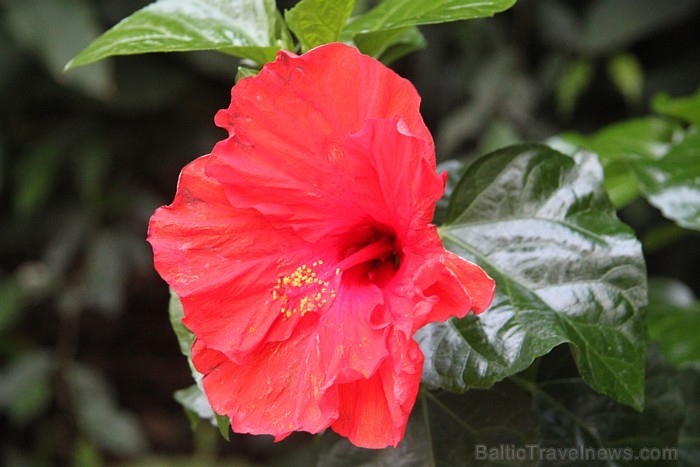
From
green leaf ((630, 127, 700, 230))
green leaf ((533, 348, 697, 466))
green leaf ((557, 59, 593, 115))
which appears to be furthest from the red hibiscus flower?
green leaf ((557, 59, 593, 115))

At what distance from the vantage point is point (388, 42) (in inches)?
26.7

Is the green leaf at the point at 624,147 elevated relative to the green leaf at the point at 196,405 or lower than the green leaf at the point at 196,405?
lower

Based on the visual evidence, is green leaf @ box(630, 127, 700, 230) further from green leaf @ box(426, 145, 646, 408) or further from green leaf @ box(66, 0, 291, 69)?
green leaf @ box(66, 0, 291, 69)

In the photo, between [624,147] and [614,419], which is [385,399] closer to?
[614,419]

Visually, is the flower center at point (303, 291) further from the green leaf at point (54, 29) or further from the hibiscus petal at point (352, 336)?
the green leaf at point (54, 29)

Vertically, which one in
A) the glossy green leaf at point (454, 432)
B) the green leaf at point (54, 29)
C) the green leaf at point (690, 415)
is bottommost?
the green leaf at point (690, 415)

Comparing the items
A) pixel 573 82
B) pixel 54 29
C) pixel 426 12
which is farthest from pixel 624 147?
pixel 54 29

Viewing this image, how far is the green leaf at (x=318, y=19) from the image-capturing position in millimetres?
608

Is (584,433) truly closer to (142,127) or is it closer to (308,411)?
(308,411)

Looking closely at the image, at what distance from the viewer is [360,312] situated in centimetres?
57

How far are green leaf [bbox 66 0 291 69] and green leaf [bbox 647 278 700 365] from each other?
537 millimetres

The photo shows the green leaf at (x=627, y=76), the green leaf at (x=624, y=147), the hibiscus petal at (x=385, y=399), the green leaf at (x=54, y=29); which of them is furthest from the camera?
the green leaf at (x=627, y=76)

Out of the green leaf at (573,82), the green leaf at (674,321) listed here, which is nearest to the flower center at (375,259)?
the green leaf at (674,321)

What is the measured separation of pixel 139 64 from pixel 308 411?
1870 mm
